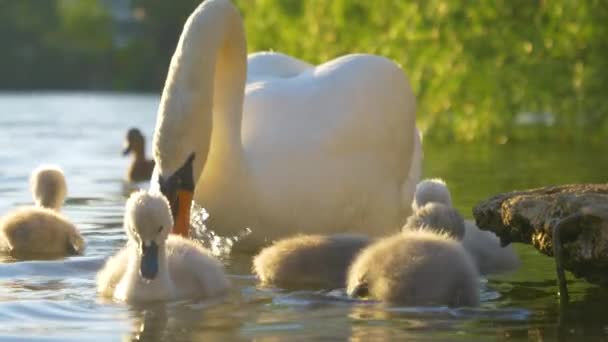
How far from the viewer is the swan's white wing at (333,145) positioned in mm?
8906

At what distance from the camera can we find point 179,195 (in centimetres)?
813

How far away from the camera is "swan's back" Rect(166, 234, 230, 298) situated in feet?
23.5

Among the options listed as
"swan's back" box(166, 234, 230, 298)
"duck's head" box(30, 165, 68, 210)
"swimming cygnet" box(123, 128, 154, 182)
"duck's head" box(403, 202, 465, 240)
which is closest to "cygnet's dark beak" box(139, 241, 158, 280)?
"swan's back" box(166, 234, 230, 298)

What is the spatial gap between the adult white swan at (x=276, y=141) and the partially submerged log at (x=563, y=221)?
1437 millimetres

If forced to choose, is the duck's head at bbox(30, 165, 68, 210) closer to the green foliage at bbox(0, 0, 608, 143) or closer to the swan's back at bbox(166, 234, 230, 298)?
the swan's back at bbox(166, 234, 230, 298)

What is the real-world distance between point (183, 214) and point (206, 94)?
2.75ft

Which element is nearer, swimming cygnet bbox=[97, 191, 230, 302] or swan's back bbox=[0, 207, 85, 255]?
swimming cygnet bbox=[97, 191, 230, 302]

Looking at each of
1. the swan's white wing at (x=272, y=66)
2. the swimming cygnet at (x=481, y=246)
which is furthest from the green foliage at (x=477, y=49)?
the swimming cygnet at (x=481, y=246)

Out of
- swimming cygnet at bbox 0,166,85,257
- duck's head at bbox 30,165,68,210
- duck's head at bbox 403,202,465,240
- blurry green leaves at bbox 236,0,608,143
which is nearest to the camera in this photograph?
duck's head at bbox 403,202,465,240

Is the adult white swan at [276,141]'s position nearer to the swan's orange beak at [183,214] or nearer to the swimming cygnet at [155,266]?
the swan's orange beak at [183,214]

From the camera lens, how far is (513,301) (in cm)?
705

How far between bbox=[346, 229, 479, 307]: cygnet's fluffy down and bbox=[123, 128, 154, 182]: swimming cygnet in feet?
29.8

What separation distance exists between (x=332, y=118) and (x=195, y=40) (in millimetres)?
900

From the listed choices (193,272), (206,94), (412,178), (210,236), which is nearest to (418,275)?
(193,272)
